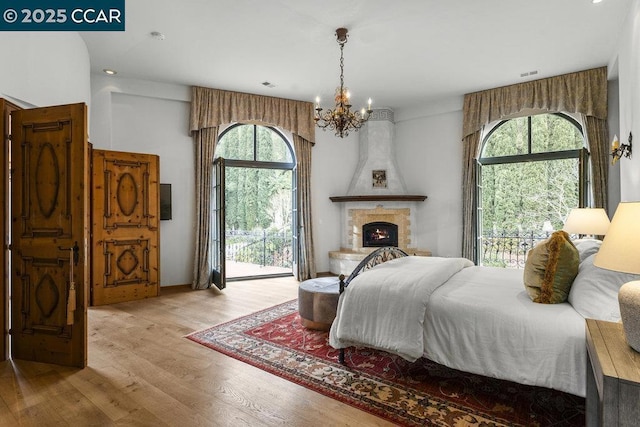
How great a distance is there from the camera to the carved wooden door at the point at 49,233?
2688 millimetres

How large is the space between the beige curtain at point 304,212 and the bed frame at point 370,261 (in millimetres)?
2742

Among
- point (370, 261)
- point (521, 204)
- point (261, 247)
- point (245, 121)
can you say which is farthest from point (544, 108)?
point (261, 247)

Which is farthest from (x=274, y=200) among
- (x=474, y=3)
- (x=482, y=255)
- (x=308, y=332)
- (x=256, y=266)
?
(x=474, y=3)

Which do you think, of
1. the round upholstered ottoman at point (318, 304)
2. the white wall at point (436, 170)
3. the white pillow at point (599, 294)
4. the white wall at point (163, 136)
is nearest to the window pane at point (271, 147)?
the white wall at point (163, 136)

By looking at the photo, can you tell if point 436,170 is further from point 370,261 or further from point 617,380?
point 617,380

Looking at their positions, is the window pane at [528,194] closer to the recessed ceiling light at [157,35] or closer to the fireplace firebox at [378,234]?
the fireplace firebox at [378,234]

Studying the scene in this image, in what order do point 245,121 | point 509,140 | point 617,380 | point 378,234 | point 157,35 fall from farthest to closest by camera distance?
point 378,234
point 245,121
point 509,140
point 157,35
point 617,380

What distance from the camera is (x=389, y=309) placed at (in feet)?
7.70

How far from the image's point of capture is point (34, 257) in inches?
110

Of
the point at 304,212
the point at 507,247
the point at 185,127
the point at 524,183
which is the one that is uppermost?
the point at 185,127

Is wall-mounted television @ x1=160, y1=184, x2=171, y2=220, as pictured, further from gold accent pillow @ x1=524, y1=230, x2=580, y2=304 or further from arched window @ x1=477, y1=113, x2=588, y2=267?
arched window @ x1=477, y1=113, x2=588, y2=267

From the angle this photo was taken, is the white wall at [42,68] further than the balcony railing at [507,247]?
No

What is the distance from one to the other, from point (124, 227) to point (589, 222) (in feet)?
18.1

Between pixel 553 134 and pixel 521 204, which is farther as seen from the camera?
pixel 521 204
